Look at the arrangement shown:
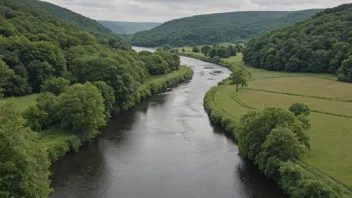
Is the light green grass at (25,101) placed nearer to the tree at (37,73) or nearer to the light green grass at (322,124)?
the tree at (37,73)

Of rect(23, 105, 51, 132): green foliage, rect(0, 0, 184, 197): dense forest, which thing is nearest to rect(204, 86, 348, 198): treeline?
rect(0, 0, 184, 197): dense forest

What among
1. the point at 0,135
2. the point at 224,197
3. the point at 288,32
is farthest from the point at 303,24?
the point at 0,135

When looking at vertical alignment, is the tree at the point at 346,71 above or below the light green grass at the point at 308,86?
above

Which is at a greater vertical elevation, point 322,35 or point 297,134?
point 322,35

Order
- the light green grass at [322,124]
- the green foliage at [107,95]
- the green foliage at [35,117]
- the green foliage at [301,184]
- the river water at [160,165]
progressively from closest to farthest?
the green foliage at [301,184] → the river water at [160,165] → the light green grass at [322,124] → the green foliage at [35,117] → the green foliage at [107,95]

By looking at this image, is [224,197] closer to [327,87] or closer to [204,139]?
[204,139]

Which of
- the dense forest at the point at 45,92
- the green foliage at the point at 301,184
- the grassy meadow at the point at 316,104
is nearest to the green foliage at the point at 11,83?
the dense forest at the point at 45,92
